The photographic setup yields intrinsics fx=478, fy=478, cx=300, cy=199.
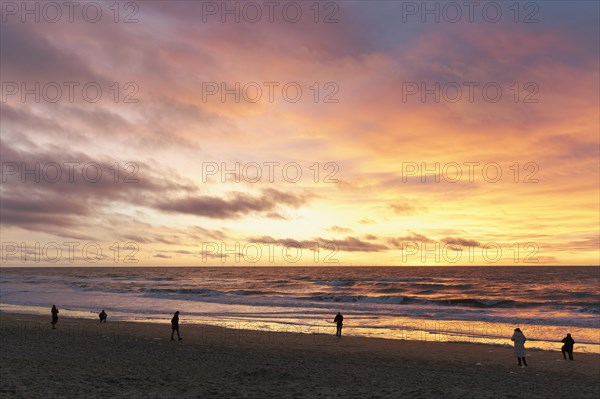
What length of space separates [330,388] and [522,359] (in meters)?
11.4

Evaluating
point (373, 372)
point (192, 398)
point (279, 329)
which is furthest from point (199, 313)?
point (192, 398)

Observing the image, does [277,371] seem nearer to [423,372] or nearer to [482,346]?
[423,372]

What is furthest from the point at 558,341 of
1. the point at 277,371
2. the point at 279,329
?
the point at 277,371

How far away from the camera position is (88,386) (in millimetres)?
15633

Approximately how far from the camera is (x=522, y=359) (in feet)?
75.7

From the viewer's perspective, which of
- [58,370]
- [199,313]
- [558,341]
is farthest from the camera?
[199,313]

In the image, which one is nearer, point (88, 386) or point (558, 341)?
point (88, 386)

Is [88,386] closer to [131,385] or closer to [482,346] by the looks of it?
[131,385]

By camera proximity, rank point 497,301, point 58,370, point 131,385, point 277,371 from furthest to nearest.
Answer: point 497,301 < point 277,371 < point 58,370 < point 131,385

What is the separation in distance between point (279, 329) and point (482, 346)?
14.9m

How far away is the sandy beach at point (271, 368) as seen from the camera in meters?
16.2

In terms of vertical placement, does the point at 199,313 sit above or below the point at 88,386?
below

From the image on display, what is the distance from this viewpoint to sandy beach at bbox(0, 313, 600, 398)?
16156 mm

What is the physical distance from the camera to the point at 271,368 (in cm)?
2022
